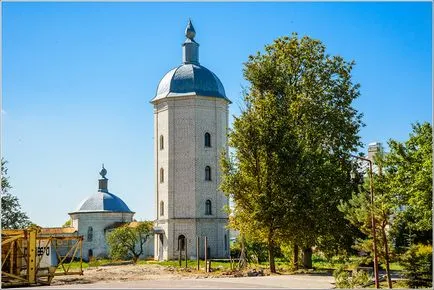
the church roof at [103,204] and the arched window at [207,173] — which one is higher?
the arched window at [207,173]

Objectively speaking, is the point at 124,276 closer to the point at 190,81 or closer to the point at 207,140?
the point at 207,140

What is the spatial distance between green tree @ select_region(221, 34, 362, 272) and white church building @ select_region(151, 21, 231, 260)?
1621 centimetres

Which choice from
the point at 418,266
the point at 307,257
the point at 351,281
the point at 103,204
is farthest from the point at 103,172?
the point at 418,266

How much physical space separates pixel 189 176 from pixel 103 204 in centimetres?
1502

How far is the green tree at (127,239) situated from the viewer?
50406mm

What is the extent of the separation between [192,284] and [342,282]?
5131mm

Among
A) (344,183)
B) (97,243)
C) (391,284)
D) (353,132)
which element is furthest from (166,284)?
(97,243)

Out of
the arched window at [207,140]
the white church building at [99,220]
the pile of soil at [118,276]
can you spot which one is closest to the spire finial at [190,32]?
the arched window at [207,140]

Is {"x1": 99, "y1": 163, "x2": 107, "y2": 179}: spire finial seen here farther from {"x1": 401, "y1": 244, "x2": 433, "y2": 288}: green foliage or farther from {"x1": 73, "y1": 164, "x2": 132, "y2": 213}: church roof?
{"x1": 401, "y1": 244, "x2": 433, "y2": 288}: green foliage

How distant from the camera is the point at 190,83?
48.5 metres

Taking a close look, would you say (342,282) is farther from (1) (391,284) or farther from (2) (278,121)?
(2) (278,121)

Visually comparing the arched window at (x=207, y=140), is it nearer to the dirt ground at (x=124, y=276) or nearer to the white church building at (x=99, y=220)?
the white church building at (x=99, y=220)

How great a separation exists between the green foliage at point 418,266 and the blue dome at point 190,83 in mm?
30857

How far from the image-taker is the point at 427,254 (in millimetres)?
18516
